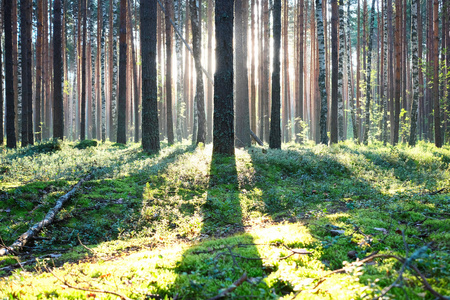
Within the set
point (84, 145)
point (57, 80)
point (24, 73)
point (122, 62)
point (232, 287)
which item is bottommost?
point (232, 287)

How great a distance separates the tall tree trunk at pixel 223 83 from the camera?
1023cm

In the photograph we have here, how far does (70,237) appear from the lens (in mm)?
5188

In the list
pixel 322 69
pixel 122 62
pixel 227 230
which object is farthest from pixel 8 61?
pixel 322 69

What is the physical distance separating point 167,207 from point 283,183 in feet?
12.5

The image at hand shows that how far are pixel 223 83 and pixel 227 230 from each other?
6001 millimetres

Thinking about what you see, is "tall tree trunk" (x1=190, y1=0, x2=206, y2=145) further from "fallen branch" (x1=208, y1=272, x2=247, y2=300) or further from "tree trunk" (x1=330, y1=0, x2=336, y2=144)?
"fallen branch" (x1=208, y1=272, x2=247, y2=300)

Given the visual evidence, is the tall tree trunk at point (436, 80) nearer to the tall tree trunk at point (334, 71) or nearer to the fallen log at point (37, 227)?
the tall tree trunk at point (334, 71)

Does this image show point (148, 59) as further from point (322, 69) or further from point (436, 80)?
point (436, 80)

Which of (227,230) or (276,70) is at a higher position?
(276,70)

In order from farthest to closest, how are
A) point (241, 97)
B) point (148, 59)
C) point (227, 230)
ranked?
point (241, 97), point (148, 59), point (227, 230)

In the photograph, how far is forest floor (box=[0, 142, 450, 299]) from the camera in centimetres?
274

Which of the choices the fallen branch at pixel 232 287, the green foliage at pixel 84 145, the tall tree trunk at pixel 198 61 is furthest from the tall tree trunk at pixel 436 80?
the green foliage at pixel 84 145

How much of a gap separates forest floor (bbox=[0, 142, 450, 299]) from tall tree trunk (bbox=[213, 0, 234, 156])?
0.80 m

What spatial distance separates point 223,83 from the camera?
10.2 metres
